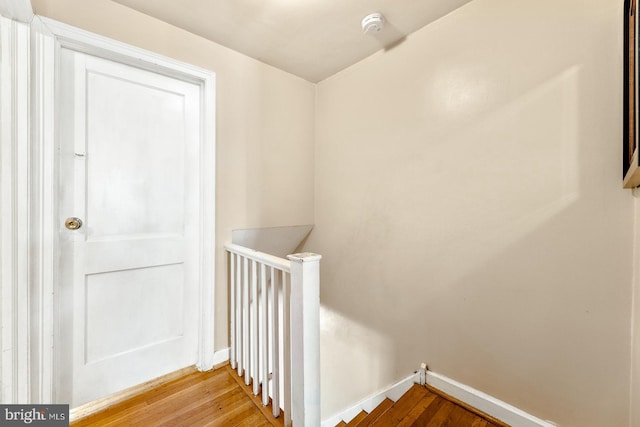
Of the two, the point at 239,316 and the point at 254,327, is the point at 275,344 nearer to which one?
the point at 254,327

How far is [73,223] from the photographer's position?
4.58ft

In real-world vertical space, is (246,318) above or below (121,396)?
above

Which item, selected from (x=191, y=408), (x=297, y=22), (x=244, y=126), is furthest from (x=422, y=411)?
(x=297, y=22)

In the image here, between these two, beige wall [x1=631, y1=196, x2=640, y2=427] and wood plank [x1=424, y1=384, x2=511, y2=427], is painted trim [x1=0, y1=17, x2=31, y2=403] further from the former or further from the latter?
beige wall [x1=631, y1=196, x2=640, y2=427]

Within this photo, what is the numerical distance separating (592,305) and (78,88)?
2.70 meters

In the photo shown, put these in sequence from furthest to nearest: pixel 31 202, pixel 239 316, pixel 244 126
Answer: pixel 244 126 < pixel 239 316 < pixel 31 202

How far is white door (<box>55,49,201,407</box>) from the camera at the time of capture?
140cm

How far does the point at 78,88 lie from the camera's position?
1.40m

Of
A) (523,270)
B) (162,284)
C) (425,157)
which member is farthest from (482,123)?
(162,284)

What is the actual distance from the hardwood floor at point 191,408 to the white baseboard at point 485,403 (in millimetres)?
964

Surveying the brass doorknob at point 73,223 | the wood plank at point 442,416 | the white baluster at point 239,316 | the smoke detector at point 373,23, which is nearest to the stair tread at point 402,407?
the wood plank at point 442,416

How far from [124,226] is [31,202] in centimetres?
39

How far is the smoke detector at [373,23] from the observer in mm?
1575

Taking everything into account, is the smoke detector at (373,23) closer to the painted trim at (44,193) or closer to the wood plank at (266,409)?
the painted trim at (44,193)
